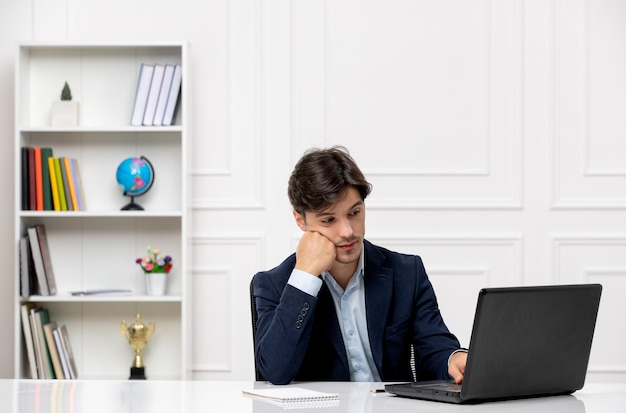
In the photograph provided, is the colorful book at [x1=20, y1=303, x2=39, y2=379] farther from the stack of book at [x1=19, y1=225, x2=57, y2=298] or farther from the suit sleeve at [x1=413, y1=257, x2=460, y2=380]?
the suit sleeve at [x1=413, y1=257, x2=460, y2=380]

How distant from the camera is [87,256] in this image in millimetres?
4207

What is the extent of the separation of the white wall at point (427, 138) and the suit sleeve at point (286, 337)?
1975 millimetres

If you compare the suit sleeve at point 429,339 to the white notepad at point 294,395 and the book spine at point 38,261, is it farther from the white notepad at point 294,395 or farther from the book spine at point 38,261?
the book spine at point 38,261

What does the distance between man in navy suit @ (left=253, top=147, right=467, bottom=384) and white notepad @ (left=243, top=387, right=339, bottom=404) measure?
330 millimetres

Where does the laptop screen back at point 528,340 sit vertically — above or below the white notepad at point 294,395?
above

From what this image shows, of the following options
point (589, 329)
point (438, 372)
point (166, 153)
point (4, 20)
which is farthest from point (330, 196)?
point (4, 20)

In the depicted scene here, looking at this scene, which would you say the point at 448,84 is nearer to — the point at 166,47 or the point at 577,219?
the point at 577,219

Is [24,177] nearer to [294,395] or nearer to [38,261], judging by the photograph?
[38,261]

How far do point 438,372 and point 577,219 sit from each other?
84.4 inches

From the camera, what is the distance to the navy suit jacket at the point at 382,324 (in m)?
2.28

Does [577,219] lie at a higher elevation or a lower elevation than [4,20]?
lower

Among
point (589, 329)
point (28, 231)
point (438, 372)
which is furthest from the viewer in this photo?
point (28, 231)

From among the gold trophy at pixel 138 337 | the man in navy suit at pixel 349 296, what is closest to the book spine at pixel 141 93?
the gold trophy at pixel 138 337

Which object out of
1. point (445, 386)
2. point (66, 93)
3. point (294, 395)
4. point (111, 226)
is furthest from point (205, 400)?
point (66, 93)
